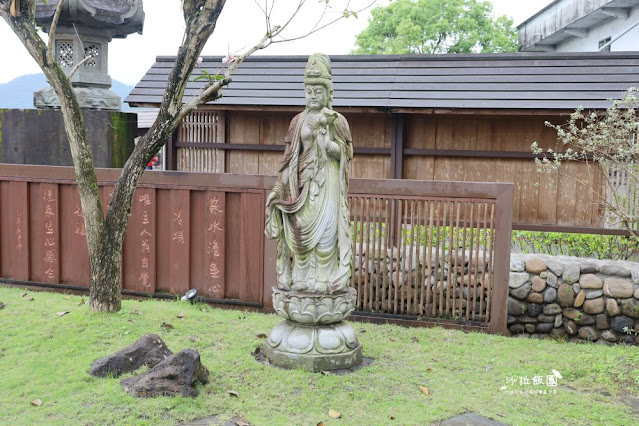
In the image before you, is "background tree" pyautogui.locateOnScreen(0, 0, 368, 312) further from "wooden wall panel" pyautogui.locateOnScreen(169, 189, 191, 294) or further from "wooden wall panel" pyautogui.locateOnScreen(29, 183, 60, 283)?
"wooden wall panel" pyautogui.locateOnScreen(29, 183, 60, 283)

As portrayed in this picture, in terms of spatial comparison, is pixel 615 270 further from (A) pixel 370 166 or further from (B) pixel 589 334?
(A) pixel 370 166

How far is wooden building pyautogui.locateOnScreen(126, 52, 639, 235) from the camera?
10969 millimetres

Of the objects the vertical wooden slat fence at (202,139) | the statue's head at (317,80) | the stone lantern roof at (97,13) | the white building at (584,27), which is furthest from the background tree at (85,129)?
the white building at (584,27)

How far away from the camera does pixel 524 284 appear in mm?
8102

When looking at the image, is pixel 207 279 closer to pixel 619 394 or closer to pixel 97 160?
pixel 97 160

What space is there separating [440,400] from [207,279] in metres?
4.37

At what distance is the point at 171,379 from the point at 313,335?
1.52m

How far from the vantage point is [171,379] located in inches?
215

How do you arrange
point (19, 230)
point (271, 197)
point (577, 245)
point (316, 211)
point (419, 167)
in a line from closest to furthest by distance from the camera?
point (316, 211)
point (271, 197)
point (19, 230)
point (577, 245)
point (419, 167)

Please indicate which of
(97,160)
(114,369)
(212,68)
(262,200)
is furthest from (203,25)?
(212,68)

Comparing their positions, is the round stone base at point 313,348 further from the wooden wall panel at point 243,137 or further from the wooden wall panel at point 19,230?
the wooden wall panel at point 243,137

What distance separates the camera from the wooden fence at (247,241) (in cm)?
801

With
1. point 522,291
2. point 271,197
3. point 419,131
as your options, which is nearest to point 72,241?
point 271,197

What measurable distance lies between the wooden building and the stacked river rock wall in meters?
2.29
